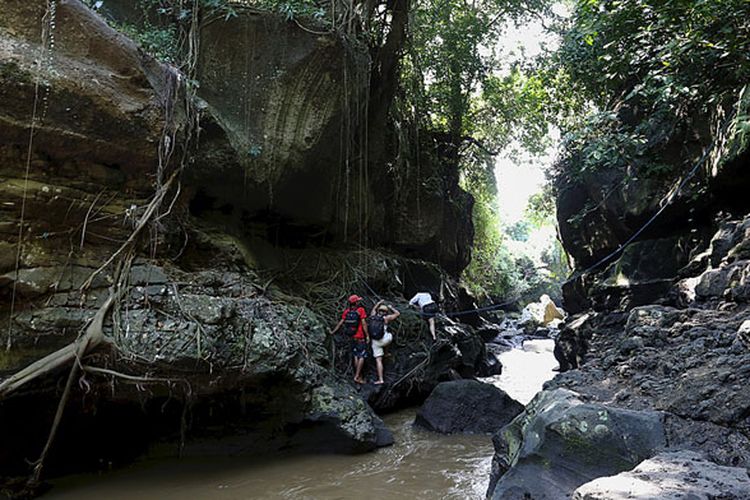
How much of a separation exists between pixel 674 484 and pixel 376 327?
6541mm

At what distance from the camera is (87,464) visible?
5363 millimetres

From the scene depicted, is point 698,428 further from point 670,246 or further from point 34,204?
point 670,246

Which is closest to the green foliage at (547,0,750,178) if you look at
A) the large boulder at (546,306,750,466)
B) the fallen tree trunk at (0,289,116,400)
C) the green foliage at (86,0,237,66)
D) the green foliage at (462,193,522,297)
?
the large boulder at (546,306,750,466)

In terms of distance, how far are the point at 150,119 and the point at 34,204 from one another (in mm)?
1558

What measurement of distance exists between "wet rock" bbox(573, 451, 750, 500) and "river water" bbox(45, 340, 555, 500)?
2.90 meters

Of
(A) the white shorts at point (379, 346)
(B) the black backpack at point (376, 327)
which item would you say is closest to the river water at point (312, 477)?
(A) the white shorts at point (379, 346)

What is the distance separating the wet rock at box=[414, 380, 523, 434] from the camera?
734 cm

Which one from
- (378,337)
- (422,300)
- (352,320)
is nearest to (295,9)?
(352,320)

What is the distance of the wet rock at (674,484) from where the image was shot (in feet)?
6.66

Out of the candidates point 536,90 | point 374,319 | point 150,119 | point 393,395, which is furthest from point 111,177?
point 536,90

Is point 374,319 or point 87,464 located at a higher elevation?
point 374,319

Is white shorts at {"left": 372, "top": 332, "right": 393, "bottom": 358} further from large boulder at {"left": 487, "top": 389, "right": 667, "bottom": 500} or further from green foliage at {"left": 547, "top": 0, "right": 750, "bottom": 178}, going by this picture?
large boulder at {"left": 487, "top": 389, "right": 667, "bottom": 500}

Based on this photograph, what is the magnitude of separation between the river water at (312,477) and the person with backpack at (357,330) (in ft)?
6.06

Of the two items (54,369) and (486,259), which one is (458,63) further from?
(54,369)
